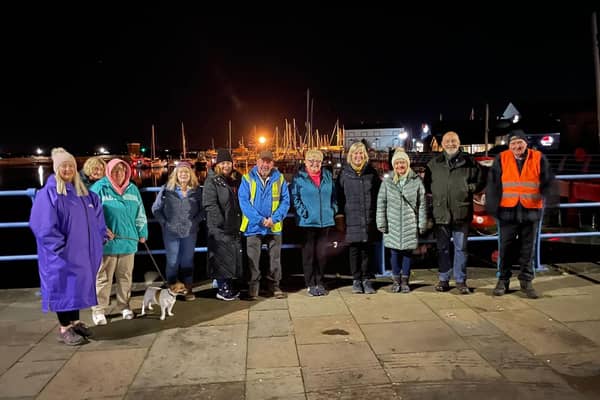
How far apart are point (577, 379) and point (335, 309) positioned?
7.99 ft

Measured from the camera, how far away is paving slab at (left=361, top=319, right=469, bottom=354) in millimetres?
4238

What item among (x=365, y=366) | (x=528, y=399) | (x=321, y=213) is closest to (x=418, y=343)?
(x=365, y=366)

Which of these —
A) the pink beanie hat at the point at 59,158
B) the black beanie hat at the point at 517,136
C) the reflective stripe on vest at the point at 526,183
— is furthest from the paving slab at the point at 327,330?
the black beanie hat at the point at 517,136

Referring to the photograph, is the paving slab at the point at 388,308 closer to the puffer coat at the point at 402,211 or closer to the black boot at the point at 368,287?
the black boot at the point at 368,287

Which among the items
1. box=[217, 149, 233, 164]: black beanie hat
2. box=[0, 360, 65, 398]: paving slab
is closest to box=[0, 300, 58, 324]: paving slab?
box=[0, 360, 65, 398]: paving slab

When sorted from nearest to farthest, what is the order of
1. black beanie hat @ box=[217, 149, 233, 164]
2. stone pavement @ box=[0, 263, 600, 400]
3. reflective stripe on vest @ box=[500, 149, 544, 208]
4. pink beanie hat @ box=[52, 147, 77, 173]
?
stone pavement @ box=[0, 263, 600, 400]
pink beanie hat @ box=[52, 147, 77, 173]
reflective stripe on vest @ box=[500, 149, 544, 208]
black beanie hat @ box=[217, 149, 233, 164]

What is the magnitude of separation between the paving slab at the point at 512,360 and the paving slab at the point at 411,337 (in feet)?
0.60

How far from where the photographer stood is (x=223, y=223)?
564 centimetres

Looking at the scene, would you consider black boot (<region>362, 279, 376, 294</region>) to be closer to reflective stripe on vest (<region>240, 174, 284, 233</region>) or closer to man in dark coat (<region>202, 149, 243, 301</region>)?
reflective stripe on vest (<region>240, 174, 284, 233</region>)

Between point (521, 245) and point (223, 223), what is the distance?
351 centimetres

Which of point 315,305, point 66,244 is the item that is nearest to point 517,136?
point 315,305

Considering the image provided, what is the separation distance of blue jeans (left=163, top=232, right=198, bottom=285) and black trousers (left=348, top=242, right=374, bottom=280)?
194cm

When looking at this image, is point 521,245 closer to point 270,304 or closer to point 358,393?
point 270,304

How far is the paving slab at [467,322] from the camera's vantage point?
4.60m
